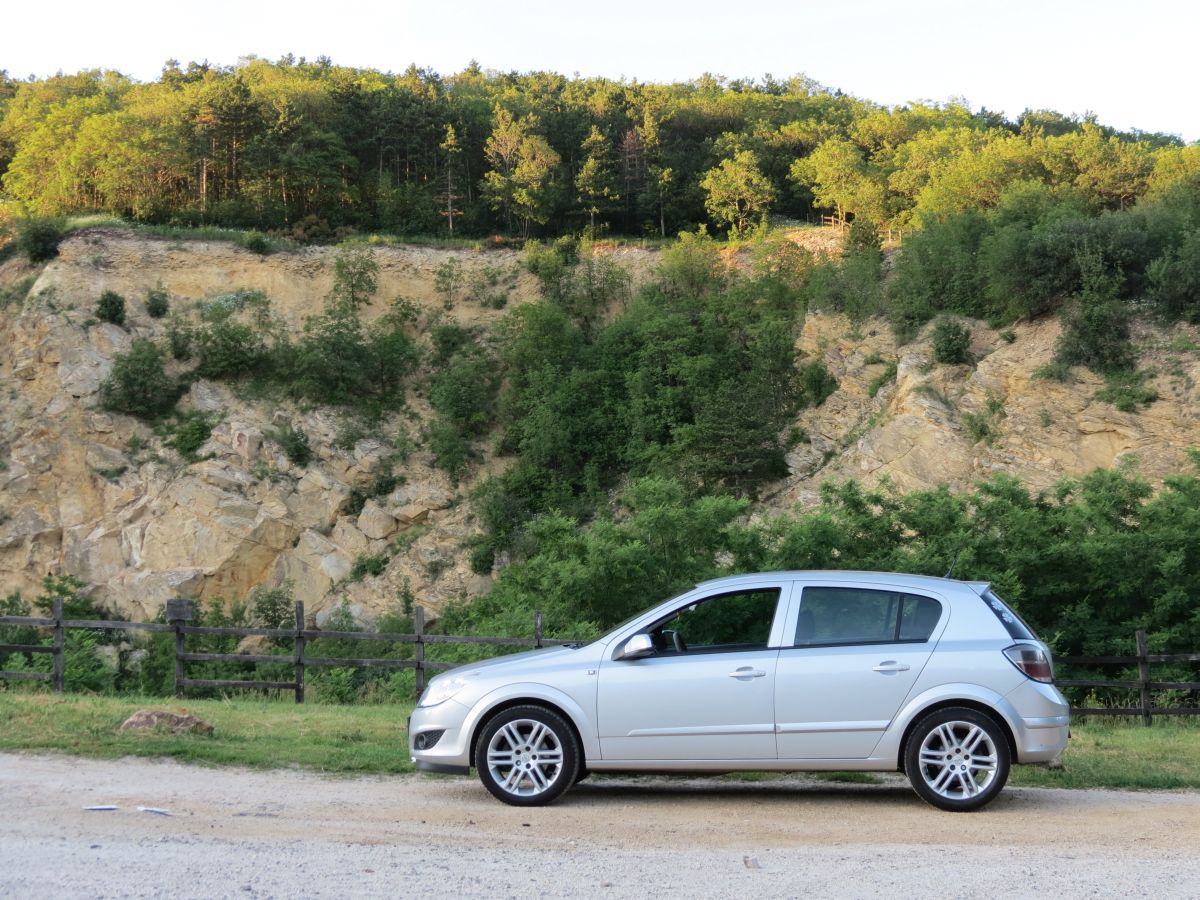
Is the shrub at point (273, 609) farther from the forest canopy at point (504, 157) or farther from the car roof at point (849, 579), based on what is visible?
the car roof at point (849, 579)

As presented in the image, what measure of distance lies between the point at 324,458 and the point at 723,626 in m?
31.2

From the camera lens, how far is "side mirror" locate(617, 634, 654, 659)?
7820mm

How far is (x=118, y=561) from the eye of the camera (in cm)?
3459

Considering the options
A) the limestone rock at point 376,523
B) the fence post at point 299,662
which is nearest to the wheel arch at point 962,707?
the fence post at point 299,662

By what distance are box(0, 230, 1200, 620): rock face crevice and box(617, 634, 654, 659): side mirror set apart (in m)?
24.2

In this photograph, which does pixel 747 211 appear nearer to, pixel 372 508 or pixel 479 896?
pixel 372 508

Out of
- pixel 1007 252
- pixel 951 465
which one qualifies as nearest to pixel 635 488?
pixel 951 465

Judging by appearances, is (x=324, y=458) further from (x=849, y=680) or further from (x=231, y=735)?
(x=849, y=680)

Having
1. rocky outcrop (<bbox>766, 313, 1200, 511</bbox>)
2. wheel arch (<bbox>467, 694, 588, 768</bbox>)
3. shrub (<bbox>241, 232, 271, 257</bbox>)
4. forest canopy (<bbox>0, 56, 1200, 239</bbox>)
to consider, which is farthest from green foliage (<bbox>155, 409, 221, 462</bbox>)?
wheel arch (<bbox>467, 694, 588, 768</bbox>)

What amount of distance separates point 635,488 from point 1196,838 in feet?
41.9

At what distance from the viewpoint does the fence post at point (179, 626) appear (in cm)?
1538

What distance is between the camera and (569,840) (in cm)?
672

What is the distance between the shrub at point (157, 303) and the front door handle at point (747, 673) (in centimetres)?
3800

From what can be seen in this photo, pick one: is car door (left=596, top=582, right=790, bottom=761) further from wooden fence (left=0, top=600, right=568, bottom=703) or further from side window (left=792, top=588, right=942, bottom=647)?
wooden fence (left=0, top=600, right=568, bottom=703)
